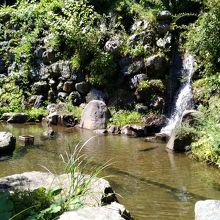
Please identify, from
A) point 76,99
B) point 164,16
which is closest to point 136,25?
point 164,16

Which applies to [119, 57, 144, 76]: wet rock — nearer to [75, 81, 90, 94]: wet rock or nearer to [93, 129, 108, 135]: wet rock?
[75, 81, 90, 94]: wet rock

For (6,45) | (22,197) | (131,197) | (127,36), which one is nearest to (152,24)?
(127,36)

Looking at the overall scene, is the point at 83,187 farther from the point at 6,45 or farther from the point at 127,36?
the point at 6,45

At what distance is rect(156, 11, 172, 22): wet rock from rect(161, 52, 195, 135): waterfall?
1874mm

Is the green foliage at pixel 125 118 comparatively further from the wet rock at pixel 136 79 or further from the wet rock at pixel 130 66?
the wet rock at pixel 130 66

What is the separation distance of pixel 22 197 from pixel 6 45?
1911 centimetres

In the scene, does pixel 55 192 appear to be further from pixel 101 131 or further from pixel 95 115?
pixel 95 115

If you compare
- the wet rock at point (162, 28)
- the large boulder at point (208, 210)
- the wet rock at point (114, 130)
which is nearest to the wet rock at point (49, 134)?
the wet rock at point (114, 130)

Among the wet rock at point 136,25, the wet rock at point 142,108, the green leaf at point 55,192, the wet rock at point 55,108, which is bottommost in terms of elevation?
the green leaf at point 55,192

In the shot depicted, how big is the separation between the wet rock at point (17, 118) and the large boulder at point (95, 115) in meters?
2.87

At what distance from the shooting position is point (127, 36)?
19422 mm

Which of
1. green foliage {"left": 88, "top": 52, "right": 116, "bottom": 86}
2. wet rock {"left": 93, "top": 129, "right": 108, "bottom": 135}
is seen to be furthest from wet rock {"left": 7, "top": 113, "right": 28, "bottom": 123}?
wet rock {"left": 93, "top": 129, "right": 108, "bottom": 135}

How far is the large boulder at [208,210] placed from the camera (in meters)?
5.84

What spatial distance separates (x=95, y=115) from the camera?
17.2 m
